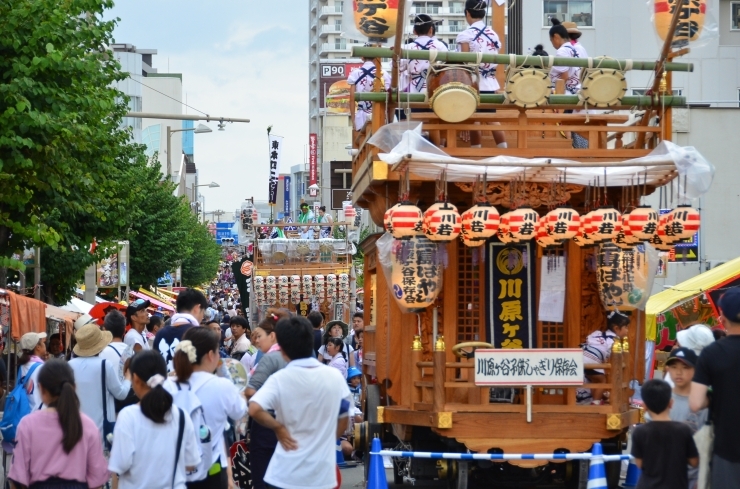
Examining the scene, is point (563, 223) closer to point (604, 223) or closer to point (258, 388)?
point (604, 223)

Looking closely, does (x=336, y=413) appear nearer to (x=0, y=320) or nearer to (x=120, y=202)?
(x=0, y=320)

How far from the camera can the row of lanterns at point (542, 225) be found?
10836 millimetres

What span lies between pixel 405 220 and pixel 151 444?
4703 mm

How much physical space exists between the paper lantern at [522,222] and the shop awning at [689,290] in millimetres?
9024

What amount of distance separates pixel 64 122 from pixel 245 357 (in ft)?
19.1

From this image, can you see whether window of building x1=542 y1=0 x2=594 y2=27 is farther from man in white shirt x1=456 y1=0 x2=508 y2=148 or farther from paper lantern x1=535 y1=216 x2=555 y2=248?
paper lantern x1=535 y1=216 x2=555 y2=248

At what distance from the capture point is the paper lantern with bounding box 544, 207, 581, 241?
432 inches

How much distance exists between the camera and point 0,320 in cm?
1812

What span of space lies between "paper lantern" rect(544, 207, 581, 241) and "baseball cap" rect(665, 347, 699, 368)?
119 inches

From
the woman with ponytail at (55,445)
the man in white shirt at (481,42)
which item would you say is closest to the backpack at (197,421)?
the woman with ponytail at (55,445)

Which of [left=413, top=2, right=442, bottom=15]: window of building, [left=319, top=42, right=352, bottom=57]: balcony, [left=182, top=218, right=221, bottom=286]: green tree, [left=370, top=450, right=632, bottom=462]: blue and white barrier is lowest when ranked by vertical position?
[left=182, top=218, right=221, bottom=286]: green tree

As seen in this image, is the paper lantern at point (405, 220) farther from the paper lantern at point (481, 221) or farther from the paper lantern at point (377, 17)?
the paper lantern at point (377, 17)

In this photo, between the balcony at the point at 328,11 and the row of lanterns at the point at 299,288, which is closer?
the row of lanterns at the point at 299,288

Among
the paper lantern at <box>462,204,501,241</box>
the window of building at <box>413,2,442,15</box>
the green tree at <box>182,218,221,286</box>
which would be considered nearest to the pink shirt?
the paper lantern at <box>462,204,501,241</box>
